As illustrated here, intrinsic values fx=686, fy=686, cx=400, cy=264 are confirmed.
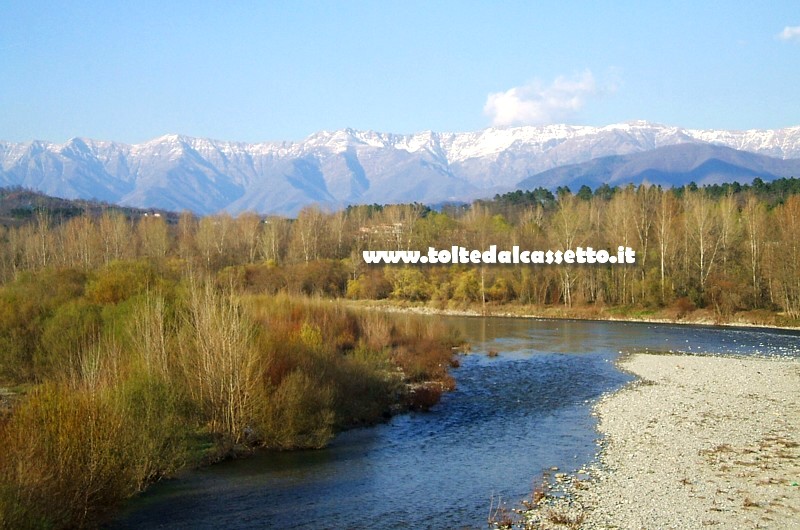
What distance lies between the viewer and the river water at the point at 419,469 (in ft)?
49.4

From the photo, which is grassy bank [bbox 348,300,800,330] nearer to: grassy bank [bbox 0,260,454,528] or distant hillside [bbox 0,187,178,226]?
grassy bank [bbox 0,260,454,528]

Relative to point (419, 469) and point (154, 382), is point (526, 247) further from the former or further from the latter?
point (154, 382)

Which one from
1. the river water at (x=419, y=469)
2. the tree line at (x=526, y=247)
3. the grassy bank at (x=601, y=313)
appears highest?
the tree line at (x=526, y=247)

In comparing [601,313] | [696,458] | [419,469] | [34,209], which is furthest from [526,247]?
[34,209]

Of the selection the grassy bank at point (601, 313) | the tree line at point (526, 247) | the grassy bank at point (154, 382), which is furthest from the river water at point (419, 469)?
the grassy bank at point (601, 313)

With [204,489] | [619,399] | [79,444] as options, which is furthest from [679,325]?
[79,444]

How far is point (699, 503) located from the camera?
15188 millimetres

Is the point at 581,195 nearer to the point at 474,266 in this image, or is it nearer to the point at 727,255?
the point at 474,266

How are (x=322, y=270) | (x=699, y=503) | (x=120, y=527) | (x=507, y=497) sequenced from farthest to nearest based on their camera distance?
(x=322, y=270)
(x=507, y=497)
(x=699, y=503)
(x=120, y=527)

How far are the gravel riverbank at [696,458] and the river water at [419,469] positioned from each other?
1384mm

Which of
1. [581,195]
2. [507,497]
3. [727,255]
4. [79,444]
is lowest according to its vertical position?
[507,497]

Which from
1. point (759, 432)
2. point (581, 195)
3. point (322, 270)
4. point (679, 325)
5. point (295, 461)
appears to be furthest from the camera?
point (581, 195)

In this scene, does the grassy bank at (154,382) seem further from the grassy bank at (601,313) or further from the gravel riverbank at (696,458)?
the grassy bank at (601,313)

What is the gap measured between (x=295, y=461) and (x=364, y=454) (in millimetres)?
2094
